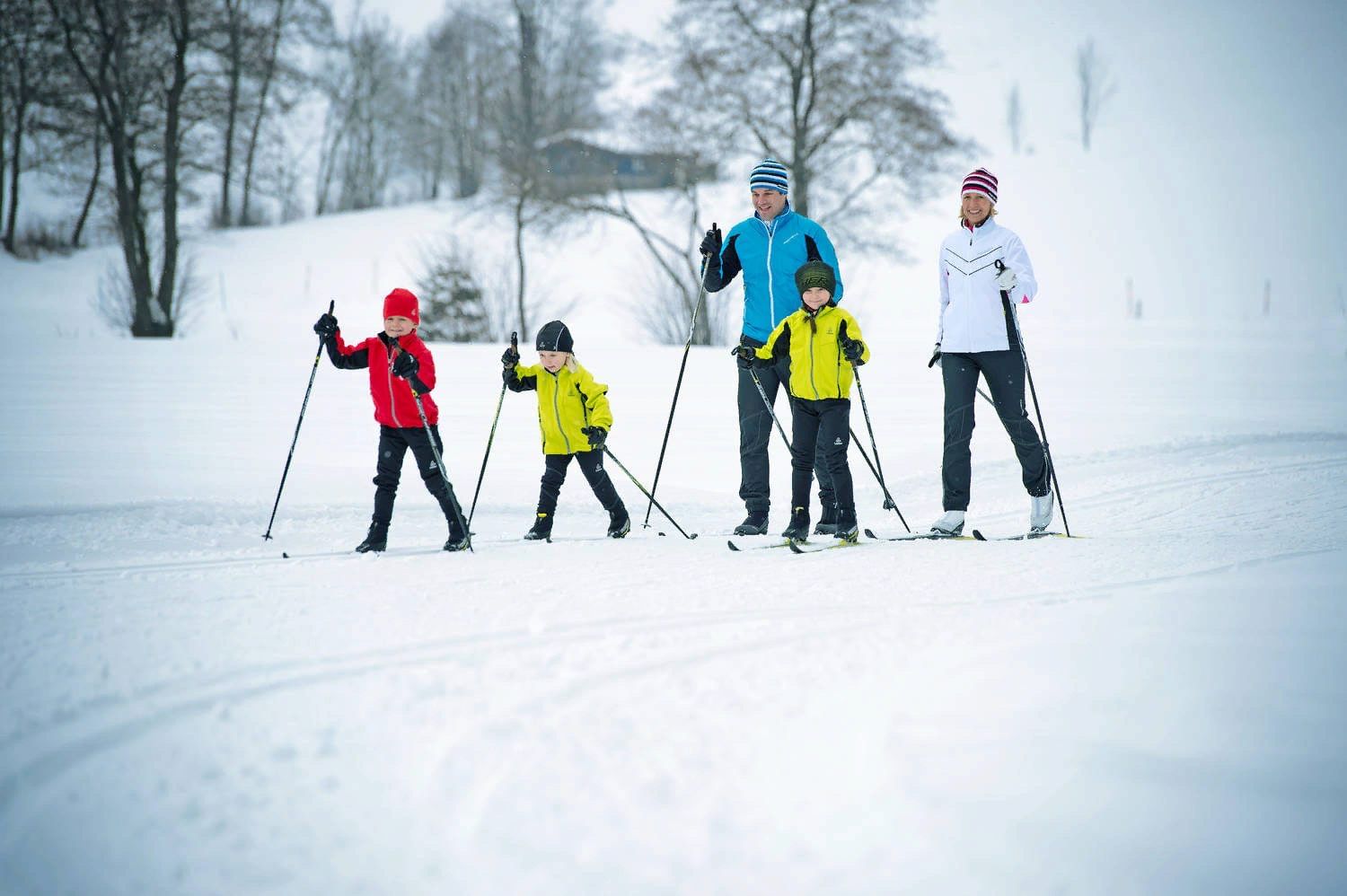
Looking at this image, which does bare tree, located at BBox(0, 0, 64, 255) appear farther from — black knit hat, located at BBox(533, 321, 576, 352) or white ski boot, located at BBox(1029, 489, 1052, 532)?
white ski boot, located at BBox(1029, 489, 1052, 532)

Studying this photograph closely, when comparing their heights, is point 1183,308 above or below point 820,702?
above

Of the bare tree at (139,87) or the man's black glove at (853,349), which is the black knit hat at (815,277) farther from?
the bare tree at (139,87)

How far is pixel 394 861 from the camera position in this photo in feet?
6.34

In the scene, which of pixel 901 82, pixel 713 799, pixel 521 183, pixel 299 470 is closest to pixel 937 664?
pixel 713 799

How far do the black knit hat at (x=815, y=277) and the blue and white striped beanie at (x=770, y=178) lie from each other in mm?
507

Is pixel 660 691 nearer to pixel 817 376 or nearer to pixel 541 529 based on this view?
pixel 817 376

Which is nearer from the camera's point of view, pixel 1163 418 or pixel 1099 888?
pixel 1099 888

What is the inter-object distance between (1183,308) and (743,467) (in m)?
23.6

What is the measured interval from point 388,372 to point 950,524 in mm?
3133

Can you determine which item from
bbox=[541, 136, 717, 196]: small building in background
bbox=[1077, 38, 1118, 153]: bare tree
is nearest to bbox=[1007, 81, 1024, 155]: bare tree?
bbox=[1077, 38, 1118, 153]: bare tree

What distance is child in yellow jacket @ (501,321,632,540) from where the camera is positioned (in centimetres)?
546

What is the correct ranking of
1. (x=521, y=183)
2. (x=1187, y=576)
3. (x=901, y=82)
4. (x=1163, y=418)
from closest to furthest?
(x=1187, y=576) < (x=1163, y=418) < (x=901, y=82) < (x=521, y=183)

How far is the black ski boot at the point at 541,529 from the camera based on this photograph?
5.54m

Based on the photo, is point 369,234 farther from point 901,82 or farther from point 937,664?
point 937,664
